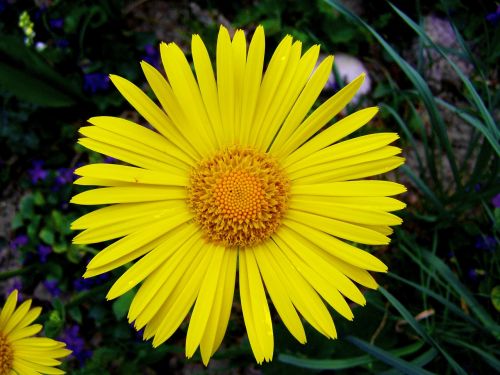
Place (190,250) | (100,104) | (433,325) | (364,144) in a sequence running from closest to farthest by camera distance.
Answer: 1. (364,144)
2. (190,250)
3. (433,325)
4. (100,104)

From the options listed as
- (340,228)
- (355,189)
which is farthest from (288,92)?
(340,228)

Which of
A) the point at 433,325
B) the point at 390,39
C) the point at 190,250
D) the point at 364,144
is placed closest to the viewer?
the point at 364,144

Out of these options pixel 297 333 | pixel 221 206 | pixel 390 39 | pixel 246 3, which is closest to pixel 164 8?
pixel 246 3

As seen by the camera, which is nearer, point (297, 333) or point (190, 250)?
point (297, 333)

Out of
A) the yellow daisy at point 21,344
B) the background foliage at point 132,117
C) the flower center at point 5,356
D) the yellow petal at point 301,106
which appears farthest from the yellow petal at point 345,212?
the flower center at point 5,356

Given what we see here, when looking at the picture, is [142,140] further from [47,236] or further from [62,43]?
[62,43]

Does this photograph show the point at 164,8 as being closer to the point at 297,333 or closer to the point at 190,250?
the point at 190,250

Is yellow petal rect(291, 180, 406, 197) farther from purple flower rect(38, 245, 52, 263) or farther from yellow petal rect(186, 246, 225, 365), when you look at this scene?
purple flower rect(38, 245, 52, 263)
